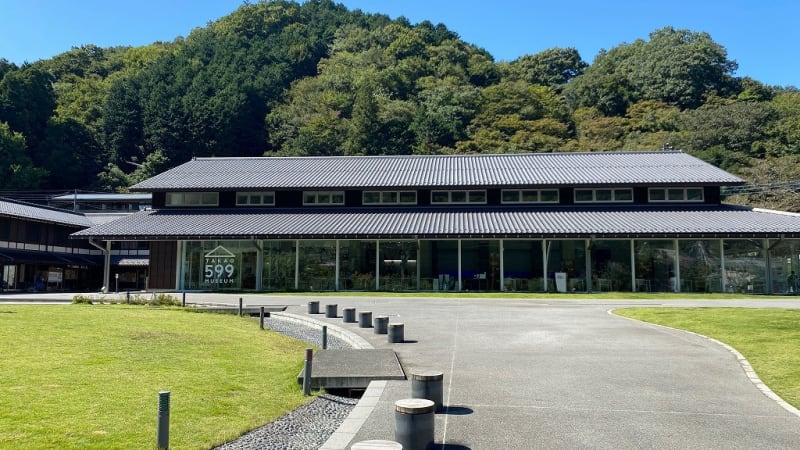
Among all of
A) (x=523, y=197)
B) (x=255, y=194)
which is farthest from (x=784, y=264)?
(x=255, y=194)

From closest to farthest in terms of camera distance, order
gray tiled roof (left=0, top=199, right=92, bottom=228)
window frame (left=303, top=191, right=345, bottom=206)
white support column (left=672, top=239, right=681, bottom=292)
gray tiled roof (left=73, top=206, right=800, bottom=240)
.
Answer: gray tiled roof (left=73, top=206, right=800, bottom=240), white support column (left=672, top=239, right=681, bottom=292), window frame (left=303, top=191, right=345, bottom=206), gray tiled roof (left=0, top=199, right=92, bottom=228)

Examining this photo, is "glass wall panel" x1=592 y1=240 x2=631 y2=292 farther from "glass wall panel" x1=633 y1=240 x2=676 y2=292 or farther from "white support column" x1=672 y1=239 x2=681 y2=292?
"white support column" x1=672 y1=239 x2=681 y2=292

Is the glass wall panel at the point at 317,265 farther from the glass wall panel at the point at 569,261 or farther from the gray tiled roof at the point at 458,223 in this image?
the glass wall panel at the point at 569,261

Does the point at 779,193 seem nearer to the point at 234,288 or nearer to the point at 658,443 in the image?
the point at 234,288

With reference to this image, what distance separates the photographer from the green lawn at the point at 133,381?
20.3ft

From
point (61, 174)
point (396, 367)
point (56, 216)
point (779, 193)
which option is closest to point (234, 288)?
point (56, 216)

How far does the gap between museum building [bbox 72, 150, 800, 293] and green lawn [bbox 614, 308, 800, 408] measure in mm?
10483

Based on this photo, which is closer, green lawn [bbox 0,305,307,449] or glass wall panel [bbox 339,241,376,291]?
green lawn [bbox 0,305,307,449]

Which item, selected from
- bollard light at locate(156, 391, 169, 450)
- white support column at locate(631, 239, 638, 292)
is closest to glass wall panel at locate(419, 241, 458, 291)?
white support column at locate(631, 239, 638, 292)

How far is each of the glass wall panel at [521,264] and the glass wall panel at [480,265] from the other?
499 millimetres

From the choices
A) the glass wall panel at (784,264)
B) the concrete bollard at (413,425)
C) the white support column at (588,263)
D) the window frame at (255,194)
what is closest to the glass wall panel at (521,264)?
the white support column at (588,263)

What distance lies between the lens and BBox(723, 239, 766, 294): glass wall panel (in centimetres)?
2670

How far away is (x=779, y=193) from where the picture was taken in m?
43.1

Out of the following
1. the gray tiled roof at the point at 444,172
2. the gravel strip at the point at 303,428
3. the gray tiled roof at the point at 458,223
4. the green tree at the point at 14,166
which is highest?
the green tree at the point at 14,166
